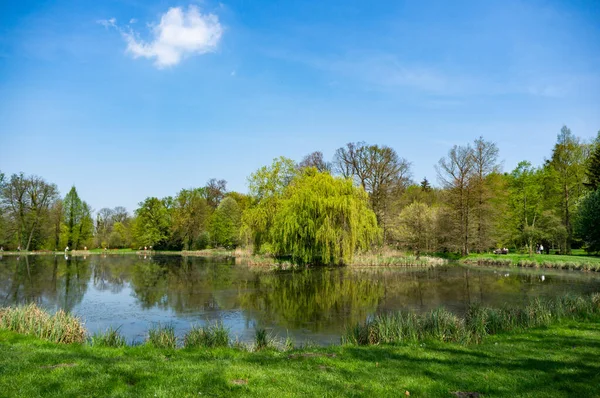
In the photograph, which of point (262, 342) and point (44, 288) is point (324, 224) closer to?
point (44, 288)

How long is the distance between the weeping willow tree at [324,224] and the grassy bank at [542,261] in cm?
1144

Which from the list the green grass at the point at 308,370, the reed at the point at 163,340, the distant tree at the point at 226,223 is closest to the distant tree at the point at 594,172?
the green grass at the point at 308,370

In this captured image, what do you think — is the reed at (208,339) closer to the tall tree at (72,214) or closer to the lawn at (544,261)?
the lawn at (544,261)

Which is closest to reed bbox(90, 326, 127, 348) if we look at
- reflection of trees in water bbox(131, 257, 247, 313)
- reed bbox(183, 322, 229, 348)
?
reed bbox(183, 322, 229, 348)

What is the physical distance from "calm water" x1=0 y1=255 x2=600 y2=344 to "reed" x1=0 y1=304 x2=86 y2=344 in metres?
1.50

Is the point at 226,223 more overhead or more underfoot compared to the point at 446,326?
more overhead

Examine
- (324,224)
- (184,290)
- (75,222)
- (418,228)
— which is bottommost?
(184,290)

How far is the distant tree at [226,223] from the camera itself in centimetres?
5552

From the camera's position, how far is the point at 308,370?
618 cm

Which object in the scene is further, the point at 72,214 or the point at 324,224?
the point at 72,214

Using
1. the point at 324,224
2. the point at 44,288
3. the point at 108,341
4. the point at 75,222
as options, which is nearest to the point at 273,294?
the point at 108,341

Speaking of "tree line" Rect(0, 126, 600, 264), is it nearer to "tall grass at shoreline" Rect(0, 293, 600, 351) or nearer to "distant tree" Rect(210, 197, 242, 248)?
"distant tree" Rect(210, 197, 242, 248)

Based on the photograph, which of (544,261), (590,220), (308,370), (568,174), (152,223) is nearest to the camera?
(308,370)

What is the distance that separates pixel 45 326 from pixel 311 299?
396 inches
